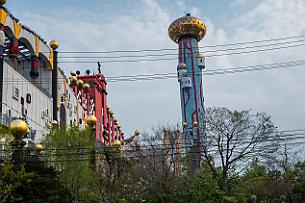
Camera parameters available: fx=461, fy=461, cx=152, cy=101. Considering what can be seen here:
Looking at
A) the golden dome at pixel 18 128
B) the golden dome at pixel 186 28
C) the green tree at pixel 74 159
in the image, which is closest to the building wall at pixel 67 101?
the green tree at pixel 74 159

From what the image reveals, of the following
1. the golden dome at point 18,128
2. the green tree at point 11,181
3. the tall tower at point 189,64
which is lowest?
the green tree at point 11,181

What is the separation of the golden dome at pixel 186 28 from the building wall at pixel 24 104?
20442 millimetres

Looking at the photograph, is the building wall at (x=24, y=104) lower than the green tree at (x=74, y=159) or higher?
higher

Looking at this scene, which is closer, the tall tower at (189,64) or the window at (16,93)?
the window at (16,93)

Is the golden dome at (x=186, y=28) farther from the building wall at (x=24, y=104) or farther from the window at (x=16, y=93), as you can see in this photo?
the window at (x=16, y=93)

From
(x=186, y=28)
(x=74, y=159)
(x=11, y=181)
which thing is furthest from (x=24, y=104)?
(x=186, y=28)

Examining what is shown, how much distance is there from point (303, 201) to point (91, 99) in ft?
73.7

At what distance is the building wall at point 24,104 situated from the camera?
25.5 meters

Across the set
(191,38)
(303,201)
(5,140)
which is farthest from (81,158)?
(191,38)

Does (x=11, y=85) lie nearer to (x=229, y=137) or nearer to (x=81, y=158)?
(x=81, y=158)

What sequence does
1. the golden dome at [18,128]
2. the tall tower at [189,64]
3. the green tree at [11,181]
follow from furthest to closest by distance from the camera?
1. the tall tower at [189,64]
2. the green tree at [11,181]
3. the golden dome at [18,128]

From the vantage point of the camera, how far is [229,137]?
28359 millimetres

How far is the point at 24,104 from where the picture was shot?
28312mm

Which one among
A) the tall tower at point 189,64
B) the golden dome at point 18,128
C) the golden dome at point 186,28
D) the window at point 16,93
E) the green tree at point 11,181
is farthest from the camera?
the golden dome at point 186,28
